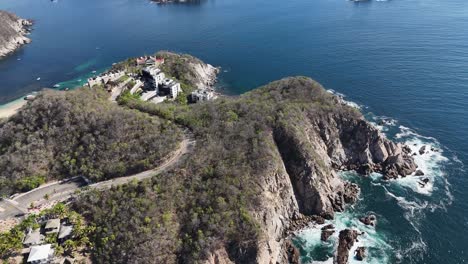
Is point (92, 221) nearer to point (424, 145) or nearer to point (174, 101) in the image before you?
point (174, 101)

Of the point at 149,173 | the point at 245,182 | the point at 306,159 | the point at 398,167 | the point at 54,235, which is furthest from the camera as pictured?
the point at 398,167

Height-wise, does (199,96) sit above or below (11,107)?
above

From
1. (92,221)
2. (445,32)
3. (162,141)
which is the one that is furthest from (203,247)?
(445,32)

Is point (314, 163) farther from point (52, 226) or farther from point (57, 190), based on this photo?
point (57, 190)

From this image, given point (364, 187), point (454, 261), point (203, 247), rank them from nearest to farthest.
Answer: point (203, 247) → point (454, 261) → point (364, 187)

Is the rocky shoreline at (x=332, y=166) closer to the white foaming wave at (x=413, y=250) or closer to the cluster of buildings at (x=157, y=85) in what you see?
the white foaming wave at (x=413, y=250)

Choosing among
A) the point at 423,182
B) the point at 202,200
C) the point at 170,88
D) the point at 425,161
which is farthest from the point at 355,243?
the point at 170,88

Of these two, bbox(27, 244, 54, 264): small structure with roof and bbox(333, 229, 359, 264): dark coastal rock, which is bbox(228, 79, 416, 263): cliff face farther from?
bbox(27, 244, 54, 264): small structure with roof
